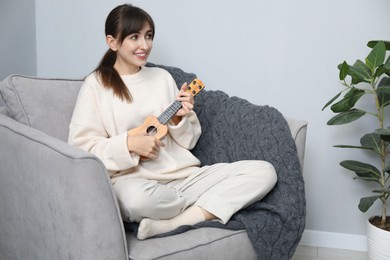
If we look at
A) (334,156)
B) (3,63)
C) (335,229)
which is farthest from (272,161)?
(3,63)

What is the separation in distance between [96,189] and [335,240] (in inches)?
49.6

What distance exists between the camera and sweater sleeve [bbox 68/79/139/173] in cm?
142

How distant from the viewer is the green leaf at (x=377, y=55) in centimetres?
155

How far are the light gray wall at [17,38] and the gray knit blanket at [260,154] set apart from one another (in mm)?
747

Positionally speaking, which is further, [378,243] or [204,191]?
[378,243]

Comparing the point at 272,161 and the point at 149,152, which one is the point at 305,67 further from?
the point at 149,152

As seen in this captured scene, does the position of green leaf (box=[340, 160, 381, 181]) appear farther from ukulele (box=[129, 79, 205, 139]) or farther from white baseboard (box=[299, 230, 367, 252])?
ukulele (box=[129, 79, 205, 139])

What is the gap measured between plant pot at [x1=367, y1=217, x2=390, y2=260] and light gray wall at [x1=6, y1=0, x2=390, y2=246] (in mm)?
213

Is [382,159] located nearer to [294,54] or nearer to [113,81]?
[294,54]

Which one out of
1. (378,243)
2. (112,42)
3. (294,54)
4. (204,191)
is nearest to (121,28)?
(112,42)

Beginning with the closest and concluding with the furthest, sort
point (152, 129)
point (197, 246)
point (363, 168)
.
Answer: point (197, 246) < point (152, 129) < point (363, 168)

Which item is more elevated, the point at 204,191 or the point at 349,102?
the point at 349,102

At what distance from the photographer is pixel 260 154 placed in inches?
60.3

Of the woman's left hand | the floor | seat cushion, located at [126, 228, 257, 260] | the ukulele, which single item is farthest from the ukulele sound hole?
the floor
